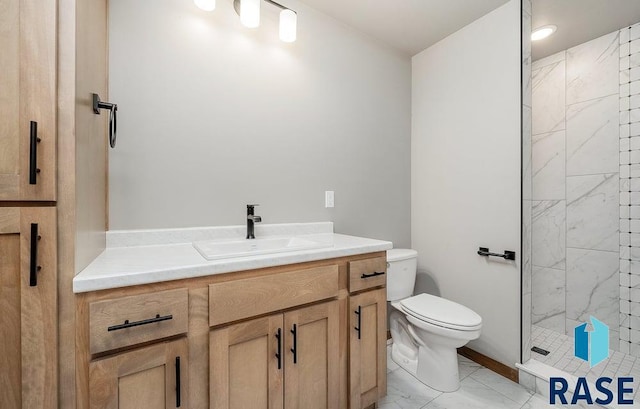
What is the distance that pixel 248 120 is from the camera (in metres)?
1.60

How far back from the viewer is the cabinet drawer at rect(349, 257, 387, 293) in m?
1.33

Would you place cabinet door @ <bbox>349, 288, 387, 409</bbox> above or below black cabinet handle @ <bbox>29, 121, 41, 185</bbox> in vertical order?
below

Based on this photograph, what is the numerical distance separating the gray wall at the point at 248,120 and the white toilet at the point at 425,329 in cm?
37

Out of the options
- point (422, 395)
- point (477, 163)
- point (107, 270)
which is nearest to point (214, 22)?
point (107, 270)

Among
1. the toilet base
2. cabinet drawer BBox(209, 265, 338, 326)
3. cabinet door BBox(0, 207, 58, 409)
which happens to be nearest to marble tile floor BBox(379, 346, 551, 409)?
the toilet base

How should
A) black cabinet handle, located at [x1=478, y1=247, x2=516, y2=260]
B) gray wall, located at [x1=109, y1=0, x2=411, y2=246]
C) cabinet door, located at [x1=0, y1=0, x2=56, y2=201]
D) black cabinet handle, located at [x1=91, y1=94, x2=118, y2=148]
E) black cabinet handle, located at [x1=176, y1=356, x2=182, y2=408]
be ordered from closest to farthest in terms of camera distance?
cabinet door, located at [x1=0, y1=0, x2=56, y2=201]
black cabinet handle, located at [x1=176, y1=356, x2=182, y2=408]
black cabinet handle, located at [x1=91, y1=94, x2=118, y2=148]
gray wall, located at [x1=109, y1=0, x2=411, y2=246]
black cabinet handle, located at [x1=478, y1=247, x2=516, y2=260]

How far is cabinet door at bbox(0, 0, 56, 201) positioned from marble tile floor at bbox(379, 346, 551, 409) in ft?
5.95

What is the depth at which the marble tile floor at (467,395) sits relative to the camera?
60.2 inches

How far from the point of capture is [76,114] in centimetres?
82

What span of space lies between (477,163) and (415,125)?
64cm

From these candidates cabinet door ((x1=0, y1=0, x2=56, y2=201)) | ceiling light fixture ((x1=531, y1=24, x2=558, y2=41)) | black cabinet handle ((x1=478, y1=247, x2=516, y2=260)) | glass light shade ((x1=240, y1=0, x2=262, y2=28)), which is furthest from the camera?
ceiling light fixture ((x1=531, y1=24, x2=558, y2=41))

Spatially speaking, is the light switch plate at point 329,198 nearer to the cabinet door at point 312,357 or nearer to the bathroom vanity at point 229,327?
the bathroom vanity at point 229,327

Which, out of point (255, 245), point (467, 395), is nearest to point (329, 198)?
point (255, 245)

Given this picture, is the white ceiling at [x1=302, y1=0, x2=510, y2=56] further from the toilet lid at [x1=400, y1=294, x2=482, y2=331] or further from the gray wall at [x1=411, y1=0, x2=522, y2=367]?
the toilet lid at [x1=400, y1=294, x2=482, y2=331]
